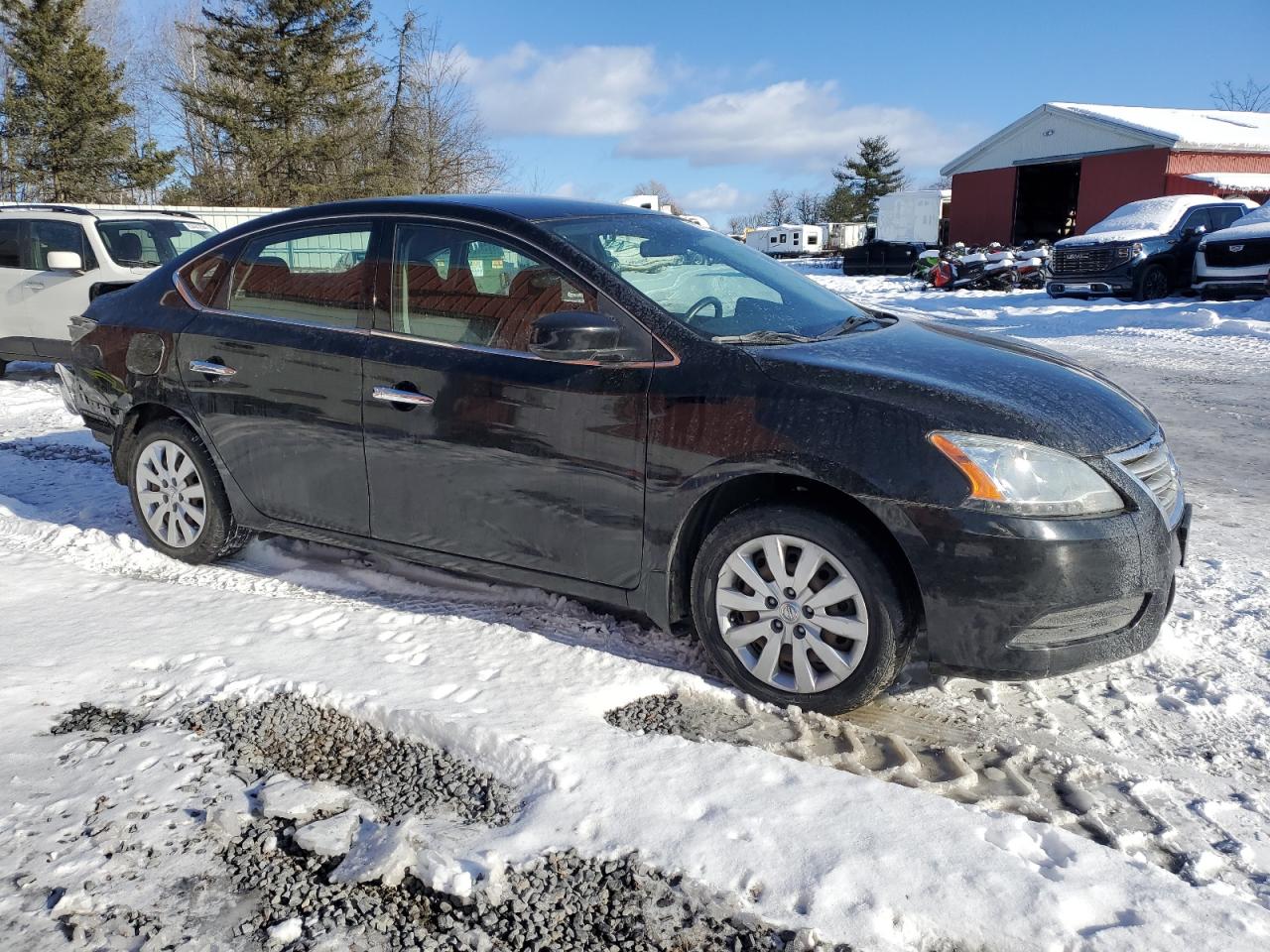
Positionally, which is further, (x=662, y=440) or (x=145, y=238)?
(x=145, y=238)

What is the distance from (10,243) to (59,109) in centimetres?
2262

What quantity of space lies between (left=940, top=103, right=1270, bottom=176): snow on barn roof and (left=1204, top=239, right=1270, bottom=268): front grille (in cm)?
1538

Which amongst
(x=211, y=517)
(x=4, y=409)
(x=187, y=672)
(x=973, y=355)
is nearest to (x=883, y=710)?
(x=973, y=355)

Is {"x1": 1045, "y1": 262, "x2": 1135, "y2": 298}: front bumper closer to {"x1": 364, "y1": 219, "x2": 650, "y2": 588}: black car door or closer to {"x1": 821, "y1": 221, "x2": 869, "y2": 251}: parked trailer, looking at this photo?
{"x1": 364, "y1": 219, "x2": 650, "y2": 588}: black car door

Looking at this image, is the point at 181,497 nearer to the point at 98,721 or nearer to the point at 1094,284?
the point at 98,721

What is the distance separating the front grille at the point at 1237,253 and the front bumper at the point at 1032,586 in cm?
1653

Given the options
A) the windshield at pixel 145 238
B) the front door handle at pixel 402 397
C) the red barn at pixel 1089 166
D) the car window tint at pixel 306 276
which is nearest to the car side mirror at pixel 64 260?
the windshield at pixel 145 238

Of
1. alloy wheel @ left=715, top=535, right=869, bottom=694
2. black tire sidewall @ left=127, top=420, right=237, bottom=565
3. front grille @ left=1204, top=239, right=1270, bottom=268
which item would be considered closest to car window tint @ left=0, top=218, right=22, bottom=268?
→ black tire sidewall @ left=127, top=420, right=237, bottom=565

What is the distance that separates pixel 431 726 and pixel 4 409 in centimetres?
770

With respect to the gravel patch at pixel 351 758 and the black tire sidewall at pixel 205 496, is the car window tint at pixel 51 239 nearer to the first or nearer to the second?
the black tire sidewall at pixel 205 496

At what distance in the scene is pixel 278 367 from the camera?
4.27 m

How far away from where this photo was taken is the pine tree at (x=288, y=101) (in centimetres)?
2938

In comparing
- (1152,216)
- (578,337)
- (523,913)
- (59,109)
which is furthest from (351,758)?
(59,109)

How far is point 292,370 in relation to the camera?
4.23m
